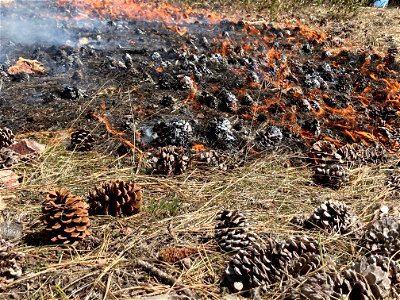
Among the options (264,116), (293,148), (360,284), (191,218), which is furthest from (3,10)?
(360,284)

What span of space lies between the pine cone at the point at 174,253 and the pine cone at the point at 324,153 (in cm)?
175

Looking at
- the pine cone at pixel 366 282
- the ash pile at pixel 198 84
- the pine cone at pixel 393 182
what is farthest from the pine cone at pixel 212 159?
the pine cone at pixel 366 282

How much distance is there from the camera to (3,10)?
737cm

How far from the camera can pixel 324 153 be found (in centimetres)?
393

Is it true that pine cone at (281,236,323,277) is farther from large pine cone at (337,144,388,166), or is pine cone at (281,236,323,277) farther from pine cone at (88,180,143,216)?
large pine cone at (337,144,388,166)

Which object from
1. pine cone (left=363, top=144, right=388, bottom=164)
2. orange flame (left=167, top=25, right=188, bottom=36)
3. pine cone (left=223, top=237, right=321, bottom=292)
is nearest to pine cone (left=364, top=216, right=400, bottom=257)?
pine cone (left=223, top=237, right=321, bottom=292)

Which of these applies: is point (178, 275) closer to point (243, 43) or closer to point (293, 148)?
point (293, 148)

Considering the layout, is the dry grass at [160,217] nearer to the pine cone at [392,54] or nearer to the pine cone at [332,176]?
the pine cone at [332,176]

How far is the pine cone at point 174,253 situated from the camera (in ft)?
7.98

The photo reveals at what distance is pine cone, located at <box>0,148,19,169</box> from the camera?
3443 mm

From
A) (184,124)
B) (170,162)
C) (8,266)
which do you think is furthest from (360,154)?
(8,266)

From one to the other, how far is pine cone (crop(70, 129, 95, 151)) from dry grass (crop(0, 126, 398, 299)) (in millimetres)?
94

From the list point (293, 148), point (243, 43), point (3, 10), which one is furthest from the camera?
point (3, 10)

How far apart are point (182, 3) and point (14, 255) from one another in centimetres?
739
